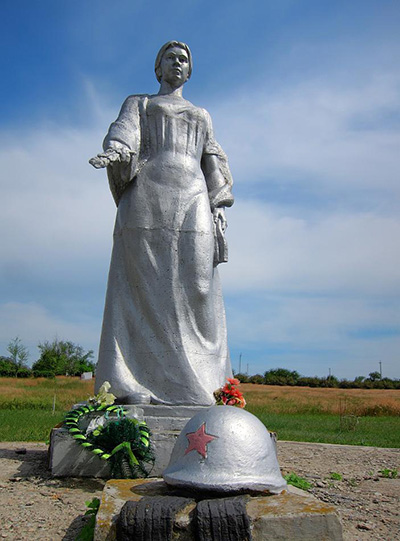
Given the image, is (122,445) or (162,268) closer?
(122,445)

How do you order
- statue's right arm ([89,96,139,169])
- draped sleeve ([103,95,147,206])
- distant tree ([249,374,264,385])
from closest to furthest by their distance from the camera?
A: statue's right arm ([89,96,139,169]) < draped sleeve ([103,95,147,206]) < distant tree ([249,374,264,385])

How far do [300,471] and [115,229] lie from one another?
4208 millimetres

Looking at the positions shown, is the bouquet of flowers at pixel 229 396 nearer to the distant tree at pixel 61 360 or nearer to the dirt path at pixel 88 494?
the dirt path at pixel 88 494

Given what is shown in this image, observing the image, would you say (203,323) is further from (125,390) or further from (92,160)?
(92,160)

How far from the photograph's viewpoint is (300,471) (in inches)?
314

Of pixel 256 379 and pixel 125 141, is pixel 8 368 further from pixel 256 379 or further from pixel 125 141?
pixel 125 141

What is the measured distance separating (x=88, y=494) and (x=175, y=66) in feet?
19.0

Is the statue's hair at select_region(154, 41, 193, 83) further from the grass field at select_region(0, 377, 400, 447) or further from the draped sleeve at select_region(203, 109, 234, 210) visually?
the grass field at select_region(0, 377, 400, 447)

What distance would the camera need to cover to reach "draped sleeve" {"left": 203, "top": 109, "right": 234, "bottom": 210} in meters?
8.28

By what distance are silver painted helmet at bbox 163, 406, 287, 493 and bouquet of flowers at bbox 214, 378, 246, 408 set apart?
2.67 meters

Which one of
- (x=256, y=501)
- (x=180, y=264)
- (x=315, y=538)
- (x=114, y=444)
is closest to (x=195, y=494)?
(x=256, y=501)

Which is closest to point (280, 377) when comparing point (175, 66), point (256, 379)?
point (256, 379)

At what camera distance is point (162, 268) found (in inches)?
295

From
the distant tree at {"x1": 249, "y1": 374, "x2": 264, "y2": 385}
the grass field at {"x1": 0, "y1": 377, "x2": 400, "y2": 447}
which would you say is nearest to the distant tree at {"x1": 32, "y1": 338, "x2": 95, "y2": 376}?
the grass field at {"x1": 0, "y1": 377, "x2": 400, "y2": 447}
